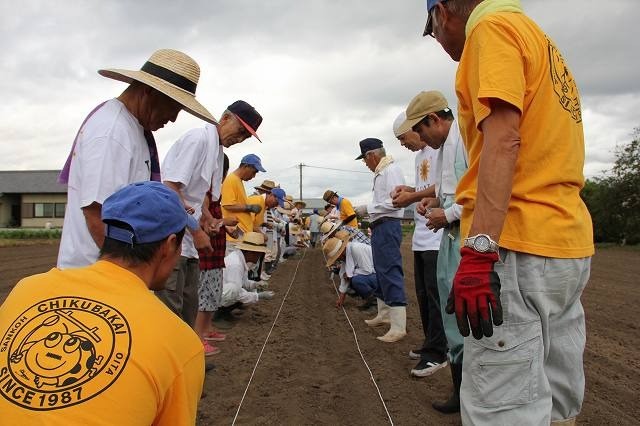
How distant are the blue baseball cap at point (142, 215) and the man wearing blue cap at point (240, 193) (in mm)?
4723

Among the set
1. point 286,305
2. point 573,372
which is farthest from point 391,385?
point 286,305

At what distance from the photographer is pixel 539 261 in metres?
1.60

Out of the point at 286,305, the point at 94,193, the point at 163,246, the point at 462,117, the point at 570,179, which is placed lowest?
the point at 286,305

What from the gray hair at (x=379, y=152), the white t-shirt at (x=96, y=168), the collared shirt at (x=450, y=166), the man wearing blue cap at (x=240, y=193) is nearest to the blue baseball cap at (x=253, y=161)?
the man wearing blue cap at (x=240, y=193)

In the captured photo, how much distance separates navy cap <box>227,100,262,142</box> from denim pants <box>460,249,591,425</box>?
280 cm

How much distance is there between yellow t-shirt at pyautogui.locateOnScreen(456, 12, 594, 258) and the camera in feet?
5.21

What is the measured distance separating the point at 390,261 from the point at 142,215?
3962 millimetres

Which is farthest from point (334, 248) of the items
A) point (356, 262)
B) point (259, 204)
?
point (259, 204)

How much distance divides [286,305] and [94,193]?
610 centimetres

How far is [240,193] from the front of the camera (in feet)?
21.2

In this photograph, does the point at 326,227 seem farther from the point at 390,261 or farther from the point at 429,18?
the point at 429,18

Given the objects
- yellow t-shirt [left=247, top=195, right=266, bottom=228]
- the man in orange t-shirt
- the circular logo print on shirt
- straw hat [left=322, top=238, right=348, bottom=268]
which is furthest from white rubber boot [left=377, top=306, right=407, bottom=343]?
the circular logo print on shirt

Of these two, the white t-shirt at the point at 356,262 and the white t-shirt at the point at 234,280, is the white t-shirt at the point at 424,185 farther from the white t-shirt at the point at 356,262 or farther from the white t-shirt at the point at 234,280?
the white t-shirt at the point at 356,262

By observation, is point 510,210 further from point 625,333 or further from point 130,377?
point 625,333
